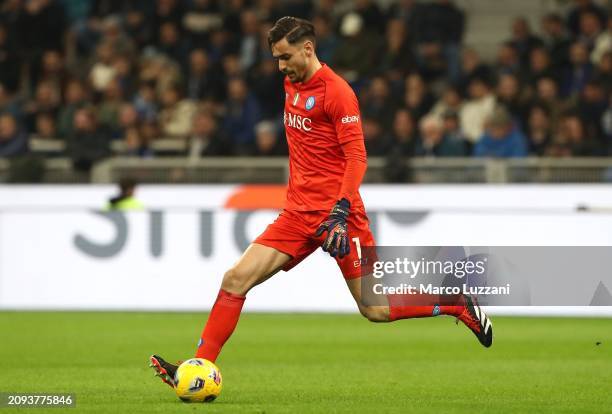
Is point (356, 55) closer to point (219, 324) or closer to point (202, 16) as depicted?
point (202, 16)

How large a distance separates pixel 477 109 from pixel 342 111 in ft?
35.7

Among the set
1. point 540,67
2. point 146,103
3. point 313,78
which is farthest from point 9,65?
point 313,78

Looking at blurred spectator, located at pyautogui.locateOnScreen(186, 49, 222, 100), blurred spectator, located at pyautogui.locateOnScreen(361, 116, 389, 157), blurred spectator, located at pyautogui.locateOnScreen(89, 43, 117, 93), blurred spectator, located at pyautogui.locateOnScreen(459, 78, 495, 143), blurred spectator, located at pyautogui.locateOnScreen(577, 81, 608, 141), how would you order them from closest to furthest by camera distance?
blurred spectator, located at pyautogui.locateOnScreen(577, 81, 608, 141) < blurred spectator, located at pyautogui.locateOnScreen(361, 116, 389, 157) < blurred spectator, located at pyautogui.locateOnScreen(459, 78, 495, 143) < blurred spectator, located at pyautogui.locateOnScreen(186, 49, 222, 100) < blurred spectator, located at pyautogui.locateOnScreen(89, 43, 117, 93)

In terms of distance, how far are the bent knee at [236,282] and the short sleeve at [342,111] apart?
3.39 ft

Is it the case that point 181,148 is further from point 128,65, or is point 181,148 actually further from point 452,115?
point 452,115

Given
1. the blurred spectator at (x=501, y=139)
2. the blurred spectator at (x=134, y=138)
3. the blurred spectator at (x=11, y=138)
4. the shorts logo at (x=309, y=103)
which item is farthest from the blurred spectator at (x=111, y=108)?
the shorts logo at (x=309, y=103)

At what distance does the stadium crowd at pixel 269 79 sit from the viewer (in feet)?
61.0

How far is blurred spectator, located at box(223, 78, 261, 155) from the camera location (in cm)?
1973

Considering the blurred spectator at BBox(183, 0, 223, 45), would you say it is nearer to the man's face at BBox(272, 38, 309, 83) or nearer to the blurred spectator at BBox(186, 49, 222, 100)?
the blurred spectator at BBox(186, 49, 222, 100)

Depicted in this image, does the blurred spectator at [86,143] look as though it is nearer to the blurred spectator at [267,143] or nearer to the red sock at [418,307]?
the blurred spectator at [267,143]

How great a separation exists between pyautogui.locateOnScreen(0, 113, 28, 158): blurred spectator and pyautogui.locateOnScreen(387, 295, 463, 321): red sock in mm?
11791

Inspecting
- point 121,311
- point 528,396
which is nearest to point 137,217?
point 121,311

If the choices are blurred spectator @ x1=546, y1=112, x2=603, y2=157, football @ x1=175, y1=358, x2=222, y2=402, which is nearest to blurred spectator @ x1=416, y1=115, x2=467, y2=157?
blurred spectator @ x1=546, y1=112, x2=603, y2=157

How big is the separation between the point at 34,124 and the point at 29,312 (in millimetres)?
5213
